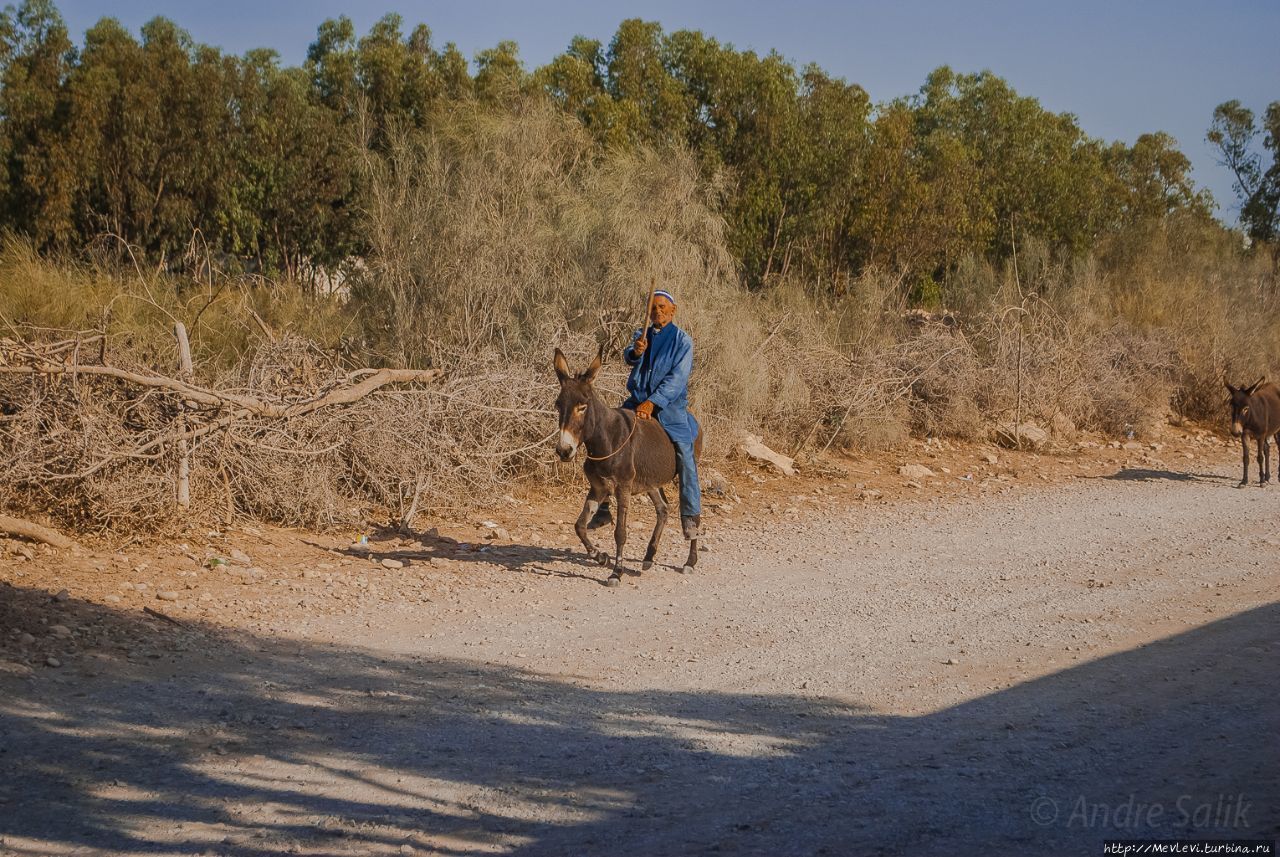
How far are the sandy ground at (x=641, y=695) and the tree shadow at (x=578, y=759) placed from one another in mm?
20

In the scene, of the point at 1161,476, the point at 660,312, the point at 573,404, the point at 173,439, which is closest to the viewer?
the point at 573,404

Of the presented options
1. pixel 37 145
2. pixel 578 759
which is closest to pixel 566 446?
pixel 578 759

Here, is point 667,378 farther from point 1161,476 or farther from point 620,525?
point 1161,476

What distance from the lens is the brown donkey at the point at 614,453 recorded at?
8414 mm

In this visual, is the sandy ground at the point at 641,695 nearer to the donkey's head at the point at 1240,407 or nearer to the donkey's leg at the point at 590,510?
the donkey's leg at the point at 590,510

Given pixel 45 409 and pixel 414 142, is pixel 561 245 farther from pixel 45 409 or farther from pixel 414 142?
pixel 45 409

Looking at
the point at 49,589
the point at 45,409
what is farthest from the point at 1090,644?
the point at 45,409

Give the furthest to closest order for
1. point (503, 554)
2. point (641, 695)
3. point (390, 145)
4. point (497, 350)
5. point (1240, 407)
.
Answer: point (390, 145)
point (1240, 407)
point (497, 350)
point (503, 554)
point (641, 695)

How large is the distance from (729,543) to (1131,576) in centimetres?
354

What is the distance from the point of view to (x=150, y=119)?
20.3 metres

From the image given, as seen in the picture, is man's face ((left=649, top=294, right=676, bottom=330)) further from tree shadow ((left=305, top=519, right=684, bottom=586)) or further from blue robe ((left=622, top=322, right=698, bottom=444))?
tree shadow ((left=305, top=519, right=684, bottom=586))

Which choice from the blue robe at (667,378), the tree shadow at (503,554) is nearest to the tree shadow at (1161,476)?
the tree shadow at (503,554)

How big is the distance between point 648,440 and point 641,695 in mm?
3402

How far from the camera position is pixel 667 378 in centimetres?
942
